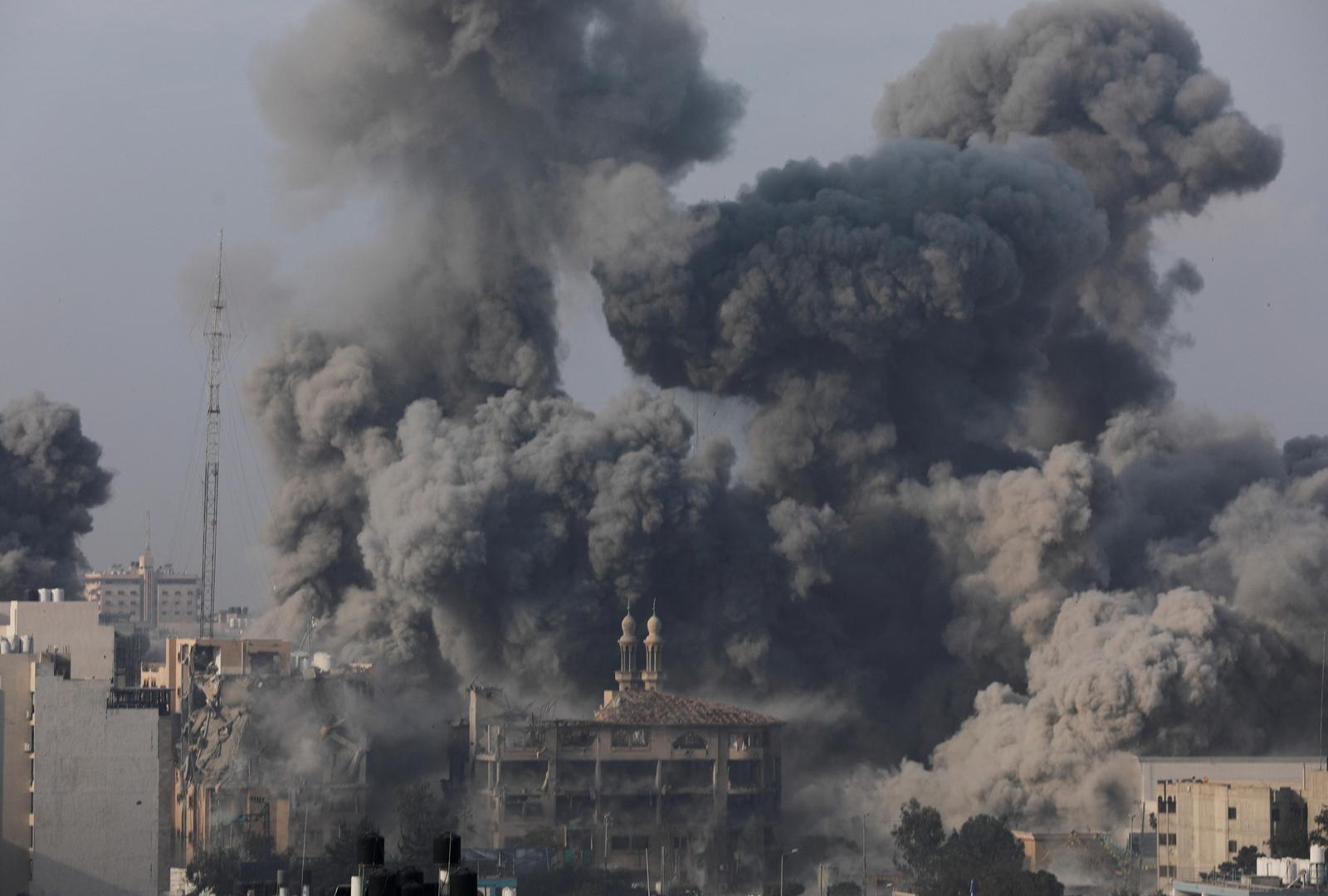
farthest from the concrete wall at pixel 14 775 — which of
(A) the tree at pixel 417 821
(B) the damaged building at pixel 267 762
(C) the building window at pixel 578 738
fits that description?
(C) the building window at pixel 578 738

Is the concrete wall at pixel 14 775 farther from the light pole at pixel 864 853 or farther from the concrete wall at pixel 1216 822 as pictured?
the concrete wall at pixel 1216 822

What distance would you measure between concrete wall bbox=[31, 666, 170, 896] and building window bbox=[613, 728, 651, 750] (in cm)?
1152

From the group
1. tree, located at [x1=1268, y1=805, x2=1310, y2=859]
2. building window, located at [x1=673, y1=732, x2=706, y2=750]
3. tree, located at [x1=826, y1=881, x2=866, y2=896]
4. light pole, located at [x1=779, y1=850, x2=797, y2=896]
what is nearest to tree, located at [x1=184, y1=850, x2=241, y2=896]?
building window, located at [x1=673, y1=732, x2=706, y2=750]

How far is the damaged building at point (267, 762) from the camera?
276 ft

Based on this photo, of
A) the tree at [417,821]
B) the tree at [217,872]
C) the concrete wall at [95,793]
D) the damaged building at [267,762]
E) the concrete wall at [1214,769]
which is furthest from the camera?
the concrete wall at [1214,769]

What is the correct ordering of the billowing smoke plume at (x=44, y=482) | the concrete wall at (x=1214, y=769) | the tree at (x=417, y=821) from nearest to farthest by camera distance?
the tree at (x=417, y=821), the concrete wall at (x=1214, y=769), the billowing smoke plume at (x=44, y=482)

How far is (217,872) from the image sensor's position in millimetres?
79312

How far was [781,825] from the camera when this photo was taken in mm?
89438

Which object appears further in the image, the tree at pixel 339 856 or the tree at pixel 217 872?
the tree at pixel 217 872

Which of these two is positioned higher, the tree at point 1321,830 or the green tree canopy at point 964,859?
the tree at point 1321,830

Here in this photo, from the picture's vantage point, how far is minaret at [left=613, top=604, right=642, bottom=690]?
93875mm

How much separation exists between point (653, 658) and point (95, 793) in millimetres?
17468

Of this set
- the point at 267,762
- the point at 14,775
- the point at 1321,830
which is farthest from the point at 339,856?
the point at 1321,830

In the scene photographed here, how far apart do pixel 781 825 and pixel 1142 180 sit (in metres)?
27.4
